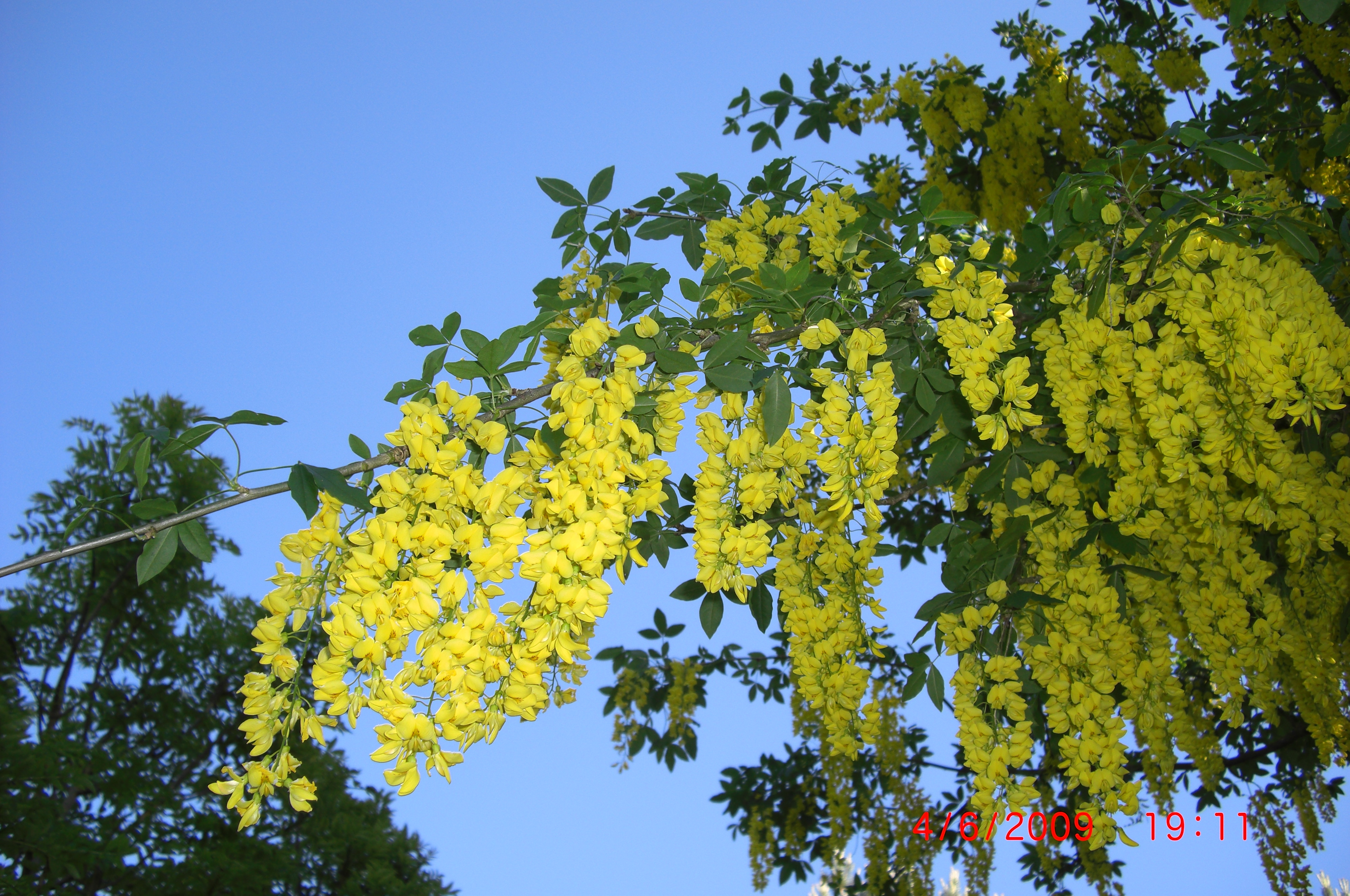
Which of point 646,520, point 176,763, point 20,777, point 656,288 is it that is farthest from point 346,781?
point 656,288

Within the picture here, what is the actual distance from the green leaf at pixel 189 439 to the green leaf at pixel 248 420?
1 centimetres

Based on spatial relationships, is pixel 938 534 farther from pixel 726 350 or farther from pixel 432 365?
pixel 432 365

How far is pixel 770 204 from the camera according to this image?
267cm

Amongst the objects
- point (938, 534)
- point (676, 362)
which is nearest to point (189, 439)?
point (676, 362)

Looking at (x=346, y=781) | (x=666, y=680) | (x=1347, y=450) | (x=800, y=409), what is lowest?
(x=800, y=409)

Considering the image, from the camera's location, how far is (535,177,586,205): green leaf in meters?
2.35

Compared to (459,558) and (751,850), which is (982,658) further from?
(751,850)

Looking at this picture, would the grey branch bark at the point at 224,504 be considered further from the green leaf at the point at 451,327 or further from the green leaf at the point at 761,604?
the green leaf at the point at 761,604

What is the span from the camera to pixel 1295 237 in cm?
177

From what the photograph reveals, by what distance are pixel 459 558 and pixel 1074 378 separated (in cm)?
141

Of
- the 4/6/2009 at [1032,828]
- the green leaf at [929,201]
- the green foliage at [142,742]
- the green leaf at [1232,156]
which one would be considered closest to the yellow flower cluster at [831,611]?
the green leaf at [929,201]

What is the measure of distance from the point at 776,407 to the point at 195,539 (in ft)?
3.37

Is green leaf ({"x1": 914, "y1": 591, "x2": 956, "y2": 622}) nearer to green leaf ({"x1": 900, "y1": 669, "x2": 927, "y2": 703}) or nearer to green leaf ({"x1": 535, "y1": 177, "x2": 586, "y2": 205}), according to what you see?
green leaf ({"x1": 900, "y1": 669, "x2": 927, "y2": 703})

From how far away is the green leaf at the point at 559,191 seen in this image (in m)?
2.35
